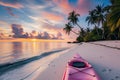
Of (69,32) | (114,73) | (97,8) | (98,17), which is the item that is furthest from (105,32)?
(114,73)

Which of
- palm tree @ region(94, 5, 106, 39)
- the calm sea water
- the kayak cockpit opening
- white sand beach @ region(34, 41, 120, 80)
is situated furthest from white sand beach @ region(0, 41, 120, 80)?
palm tree @ region(94, 5, 106, 39)

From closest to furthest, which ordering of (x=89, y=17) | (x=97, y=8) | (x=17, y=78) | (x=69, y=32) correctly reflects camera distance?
(x=17, y=78) < (x=97, y=8) < (x=89, y=17) < (x=69, y=32)

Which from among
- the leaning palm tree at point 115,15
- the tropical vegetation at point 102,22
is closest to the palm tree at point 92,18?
the tropical vegetation at point 102,22

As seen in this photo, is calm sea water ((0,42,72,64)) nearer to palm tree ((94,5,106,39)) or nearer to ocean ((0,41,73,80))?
ocean ((0,41,73,80))

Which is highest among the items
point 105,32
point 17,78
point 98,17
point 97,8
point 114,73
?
point 97,8

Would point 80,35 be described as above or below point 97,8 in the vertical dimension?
below

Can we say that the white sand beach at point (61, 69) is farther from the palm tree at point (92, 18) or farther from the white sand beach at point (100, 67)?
the palm tree at point (92, 18)

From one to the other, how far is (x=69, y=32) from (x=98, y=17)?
1855 cm

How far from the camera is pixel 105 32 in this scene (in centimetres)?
3991

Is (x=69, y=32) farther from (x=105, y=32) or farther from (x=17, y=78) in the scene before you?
(x=17, y=78)

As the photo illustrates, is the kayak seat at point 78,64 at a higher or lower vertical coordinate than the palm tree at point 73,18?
lower

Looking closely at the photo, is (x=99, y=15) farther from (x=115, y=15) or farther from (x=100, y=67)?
(x=100, y=67)

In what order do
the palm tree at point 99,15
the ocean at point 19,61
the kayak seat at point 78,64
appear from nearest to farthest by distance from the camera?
the kayak seat at point 78,64 → the ocean at point 19,61 → the palm tree at point 99,15

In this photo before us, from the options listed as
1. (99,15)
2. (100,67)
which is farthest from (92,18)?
(100,67)
